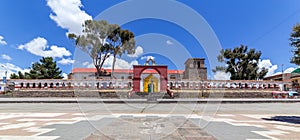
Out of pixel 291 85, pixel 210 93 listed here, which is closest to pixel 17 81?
pixel 210 93

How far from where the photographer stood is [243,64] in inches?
1897

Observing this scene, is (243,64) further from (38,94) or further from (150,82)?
(38,94)

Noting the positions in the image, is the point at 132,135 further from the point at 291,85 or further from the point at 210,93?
the point at 291,85

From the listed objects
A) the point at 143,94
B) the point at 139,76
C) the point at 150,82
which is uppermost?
the point at 139,76

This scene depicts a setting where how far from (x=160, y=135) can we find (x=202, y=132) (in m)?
1.42

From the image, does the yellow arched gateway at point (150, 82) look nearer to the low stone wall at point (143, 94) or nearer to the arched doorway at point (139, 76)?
the arched doorway at point (139, 76)

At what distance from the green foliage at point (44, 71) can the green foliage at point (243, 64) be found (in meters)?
43.0

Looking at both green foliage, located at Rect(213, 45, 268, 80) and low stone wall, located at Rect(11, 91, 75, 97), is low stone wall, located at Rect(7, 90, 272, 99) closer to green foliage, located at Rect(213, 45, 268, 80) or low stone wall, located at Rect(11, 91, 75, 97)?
low stone wall, located at Rect(11, 91, 75, 97)

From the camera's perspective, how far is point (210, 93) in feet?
93.7

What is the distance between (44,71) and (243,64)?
160 feet

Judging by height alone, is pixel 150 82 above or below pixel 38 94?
above

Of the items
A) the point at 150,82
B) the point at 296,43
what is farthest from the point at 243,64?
the point at 296,43

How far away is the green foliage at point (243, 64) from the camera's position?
155ft

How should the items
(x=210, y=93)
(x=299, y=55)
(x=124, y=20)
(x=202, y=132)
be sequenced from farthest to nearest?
(x=210, y=93) < (x=299, y=55) < (x=124, y=20) < (x=202, y=132)
